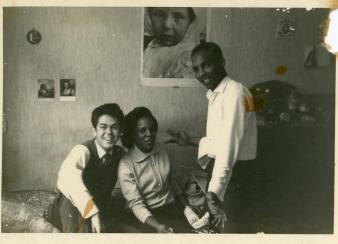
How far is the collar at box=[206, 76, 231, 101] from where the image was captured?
1.53 meters

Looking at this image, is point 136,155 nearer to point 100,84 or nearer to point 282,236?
point 100,84

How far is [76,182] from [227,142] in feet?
1.57

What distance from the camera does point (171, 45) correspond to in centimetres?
154

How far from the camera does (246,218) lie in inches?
60.3

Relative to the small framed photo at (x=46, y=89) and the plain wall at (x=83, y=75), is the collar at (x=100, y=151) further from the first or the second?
the small framed photo at (x=46, y=89)

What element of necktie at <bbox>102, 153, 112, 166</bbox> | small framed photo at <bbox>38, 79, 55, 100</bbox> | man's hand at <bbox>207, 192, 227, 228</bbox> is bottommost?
man's hand at <bbox>207, 192, 227, 228</bbox>

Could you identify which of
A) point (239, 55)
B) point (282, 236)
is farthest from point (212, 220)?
point (239, 55)

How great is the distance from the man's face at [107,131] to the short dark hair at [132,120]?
0.02 m

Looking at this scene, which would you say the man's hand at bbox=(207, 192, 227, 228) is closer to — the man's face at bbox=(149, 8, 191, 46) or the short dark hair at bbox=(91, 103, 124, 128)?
the short dark hair at bbox=(91, 103, 124, 128)

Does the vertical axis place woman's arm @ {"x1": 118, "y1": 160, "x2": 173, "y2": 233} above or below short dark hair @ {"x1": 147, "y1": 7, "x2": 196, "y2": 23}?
below

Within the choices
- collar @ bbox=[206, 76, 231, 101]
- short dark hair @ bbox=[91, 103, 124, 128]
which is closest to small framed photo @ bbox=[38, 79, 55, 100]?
short dark hair @ bbox=[91, 103, 124, 128]

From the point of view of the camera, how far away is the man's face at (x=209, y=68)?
5.02ft

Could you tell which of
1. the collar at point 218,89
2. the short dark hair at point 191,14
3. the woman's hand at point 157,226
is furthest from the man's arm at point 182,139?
the short dark hair at point 191,14

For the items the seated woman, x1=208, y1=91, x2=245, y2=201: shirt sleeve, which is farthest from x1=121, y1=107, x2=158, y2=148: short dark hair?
x1=208, y1=91, x2=245, y2=201: shirt sleeve
